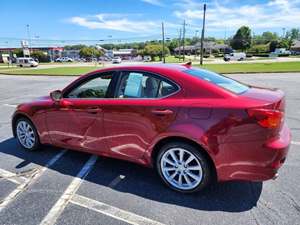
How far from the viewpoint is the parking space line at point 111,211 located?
284 centimetres

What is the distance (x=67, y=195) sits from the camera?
3.39 meters

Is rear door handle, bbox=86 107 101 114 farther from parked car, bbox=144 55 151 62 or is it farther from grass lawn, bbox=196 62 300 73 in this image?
parked car, bbox=144 55 151 62

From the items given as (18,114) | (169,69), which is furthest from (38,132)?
(169,69)

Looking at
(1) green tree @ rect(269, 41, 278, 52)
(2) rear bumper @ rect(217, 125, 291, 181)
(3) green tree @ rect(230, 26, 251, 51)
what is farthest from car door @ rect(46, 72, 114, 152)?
(1) green tree @ rect(269, 41, 278, 52)

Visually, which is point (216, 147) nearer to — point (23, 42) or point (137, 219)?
point (137, 219)

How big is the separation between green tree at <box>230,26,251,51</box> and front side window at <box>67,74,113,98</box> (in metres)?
101

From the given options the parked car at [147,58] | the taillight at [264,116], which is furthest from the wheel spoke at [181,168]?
the parked car at [147,58]

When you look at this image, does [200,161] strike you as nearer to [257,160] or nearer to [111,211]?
[257,160]

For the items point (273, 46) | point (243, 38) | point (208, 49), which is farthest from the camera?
point (208, 49)

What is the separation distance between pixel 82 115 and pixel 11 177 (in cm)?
133

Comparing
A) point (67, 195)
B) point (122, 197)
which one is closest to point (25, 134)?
point (67, 195)

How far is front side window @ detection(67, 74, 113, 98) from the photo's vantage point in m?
3.84

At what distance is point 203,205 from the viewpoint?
3.12 meters

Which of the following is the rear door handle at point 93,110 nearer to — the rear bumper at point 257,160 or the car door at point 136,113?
the car door at point 136,113
